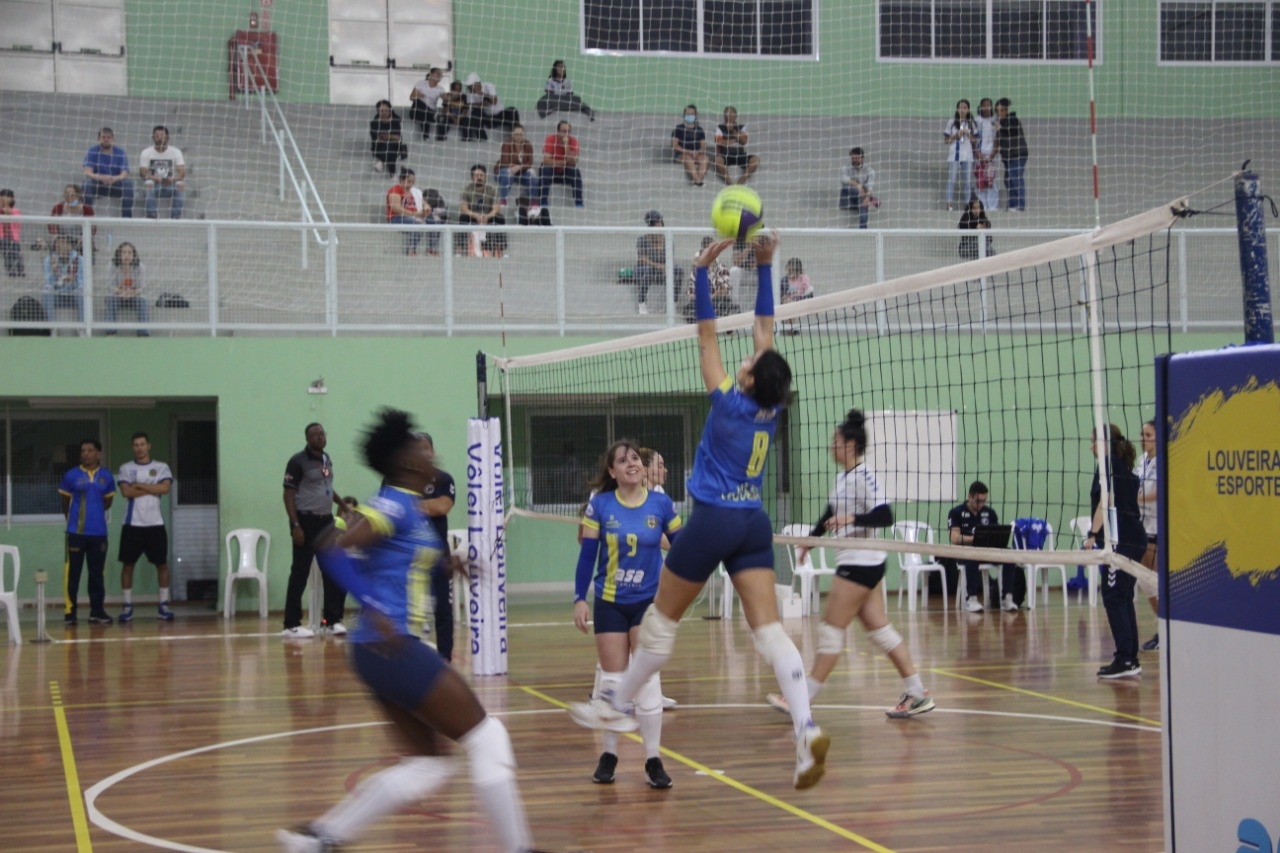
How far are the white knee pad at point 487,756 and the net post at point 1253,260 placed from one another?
8.63 feet

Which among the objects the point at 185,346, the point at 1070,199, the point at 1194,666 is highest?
the point at 1070,199

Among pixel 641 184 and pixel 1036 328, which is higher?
pixel 641 184

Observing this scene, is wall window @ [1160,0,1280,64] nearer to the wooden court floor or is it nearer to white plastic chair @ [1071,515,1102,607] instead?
white plastic chair @ [1071,515,1102,607]

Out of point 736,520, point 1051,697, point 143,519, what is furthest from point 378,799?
point 143,519

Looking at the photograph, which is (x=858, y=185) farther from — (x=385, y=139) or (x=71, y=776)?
(x=71, y=776)

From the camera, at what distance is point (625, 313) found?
17.0 m

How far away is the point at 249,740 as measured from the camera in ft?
27.0

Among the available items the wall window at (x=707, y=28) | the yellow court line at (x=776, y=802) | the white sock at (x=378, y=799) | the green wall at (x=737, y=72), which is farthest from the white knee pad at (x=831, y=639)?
the wall window at (x=707, y=28)

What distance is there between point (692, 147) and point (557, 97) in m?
2.09

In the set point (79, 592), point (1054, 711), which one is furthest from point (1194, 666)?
point (79, 592)

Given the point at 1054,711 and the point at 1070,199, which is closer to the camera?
the point at 1054,711

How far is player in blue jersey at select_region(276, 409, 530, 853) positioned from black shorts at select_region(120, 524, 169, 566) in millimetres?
12000

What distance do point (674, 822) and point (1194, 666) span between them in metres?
2.64

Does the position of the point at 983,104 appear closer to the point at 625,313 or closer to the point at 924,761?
the point at 625,313
